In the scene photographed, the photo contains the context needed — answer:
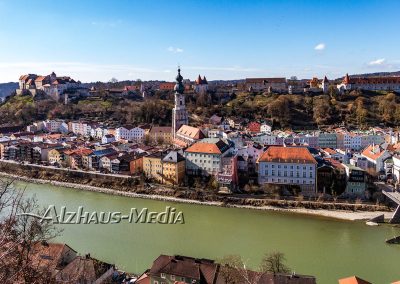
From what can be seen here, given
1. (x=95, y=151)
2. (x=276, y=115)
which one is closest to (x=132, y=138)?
(x=95, y=151)

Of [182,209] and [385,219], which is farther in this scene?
[182,209]

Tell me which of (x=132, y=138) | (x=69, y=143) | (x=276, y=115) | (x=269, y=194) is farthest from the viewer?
(x=276, y=115)

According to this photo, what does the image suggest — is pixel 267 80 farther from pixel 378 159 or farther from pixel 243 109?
pixel 378 159

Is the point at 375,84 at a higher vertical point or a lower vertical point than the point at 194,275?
higher

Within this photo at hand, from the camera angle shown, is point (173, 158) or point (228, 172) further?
point (173, 158)

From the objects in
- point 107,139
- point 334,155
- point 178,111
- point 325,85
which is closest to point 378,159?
point 334,155

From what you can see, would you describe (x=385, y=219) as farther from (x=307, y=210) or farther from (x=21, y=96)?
(x=21, y=96)

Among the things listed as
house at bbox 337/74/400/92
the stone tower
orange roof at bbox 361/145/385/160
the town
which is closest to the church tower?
the town

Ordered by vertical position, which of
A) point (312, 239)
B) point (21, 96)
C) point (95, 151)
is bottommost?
point (312, 239)
